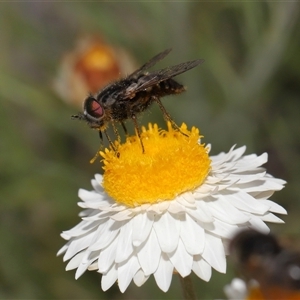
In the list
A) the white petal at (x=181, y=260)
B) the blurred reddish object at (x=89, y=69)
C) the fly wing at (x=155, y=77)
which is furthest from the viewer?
the blurred reddish object at (x=89, y=69)

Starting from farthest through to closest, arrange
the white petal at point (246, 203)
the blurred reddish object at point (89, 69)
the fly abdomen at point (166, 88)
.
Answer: the blurred reddish object at point (89, 69), the fly abdomen at point (166, 88), the white petal at point (246, 203)

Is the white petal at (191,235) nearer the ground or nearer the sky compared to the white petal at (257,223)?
nearer the sky

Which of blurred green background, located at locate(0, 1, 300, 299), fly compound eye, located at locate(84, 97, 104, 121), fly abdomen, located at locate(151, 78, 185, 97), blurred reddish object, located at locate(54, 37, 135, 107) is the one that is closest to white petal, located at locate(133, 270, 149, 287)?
fly compound eye, located at locate(84, 97, 104, 121)

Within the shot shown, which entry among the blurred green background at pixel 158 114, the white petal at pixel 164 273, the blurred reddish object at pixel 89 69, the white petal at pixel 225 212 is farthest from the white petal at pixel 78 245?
the blurred reddish object at pixel 89 69

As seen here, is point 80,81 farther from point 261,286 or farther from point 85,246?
point 261,286

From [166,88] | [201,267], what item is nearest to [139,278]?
[201,267]

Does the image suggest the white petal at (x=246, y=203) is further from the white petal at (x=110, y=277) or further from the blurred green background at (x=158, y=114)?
the blurred green background at (x=158, y=114)

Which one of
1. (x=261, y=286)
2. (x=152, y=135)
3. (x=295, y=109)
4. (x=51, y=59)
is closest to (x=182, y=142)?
(x=152, y=135)
